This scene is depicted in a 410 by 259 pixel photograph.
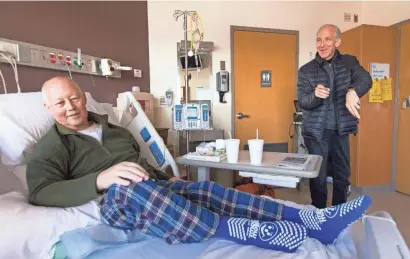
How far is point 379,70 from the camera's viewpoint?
279cm

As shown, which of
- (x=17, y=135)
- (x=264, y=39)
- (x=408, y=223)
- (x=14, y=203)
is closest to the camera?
(x=14, y=203)

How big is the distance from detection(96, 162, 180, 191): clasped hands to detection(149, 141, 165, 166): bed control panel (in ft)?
2.04

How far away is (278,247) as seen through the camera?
828 millimetres

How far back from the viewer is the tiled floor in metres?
2.14

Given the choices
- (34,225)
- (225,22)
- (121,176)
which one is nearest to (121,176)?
(121,176)

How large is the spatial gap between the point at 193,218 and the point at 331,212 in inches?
18.1

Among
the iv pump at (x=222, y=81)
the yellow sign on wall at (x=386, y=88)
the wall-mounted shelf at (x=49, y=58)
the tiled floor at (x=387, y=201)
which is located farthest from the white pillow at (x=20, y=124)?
the yellow sign on wall at (x=386, y=88)

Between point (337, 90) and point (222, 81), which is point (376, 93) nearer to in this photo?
point (337, 90)

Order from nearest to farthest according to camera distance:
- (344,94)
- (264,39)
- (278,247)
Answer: (278,247) < (344,94) < (264,39)

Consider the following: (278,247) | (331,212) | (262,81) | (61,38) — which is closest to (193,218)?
(278,247)

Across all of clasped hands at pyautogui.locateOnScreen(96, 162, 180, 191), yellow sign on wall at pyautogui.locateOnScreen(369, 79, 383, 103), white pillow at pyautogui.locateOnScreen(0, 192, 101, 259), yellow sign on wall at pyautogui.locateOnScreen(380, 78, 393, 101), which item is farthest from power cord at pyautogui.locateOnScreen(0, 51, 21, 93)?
yellow sign on wall at pyautogui.locateOnScreen(380, 78, 393, 101)

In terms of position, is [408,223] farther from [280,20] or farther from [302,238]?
[280,20]

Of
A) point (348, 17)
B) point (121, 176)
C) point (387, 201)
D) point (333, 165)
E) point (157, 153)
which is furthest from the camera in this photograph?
point (348, 17)

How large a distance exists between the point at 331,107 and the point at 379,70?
1.50m
